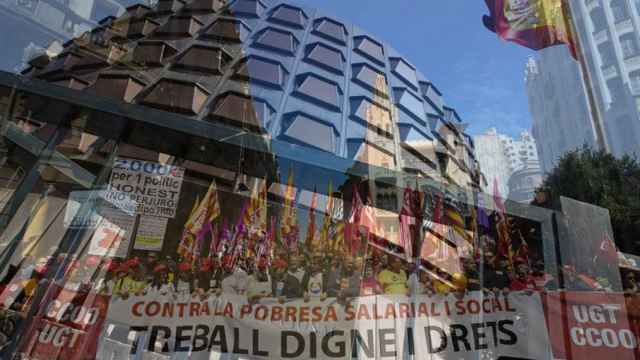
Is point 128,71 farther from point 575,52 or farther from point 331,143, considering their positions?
point 575,52

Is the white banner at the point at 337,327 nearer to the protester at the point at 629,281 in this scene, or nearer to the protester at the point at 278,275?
the protester at the point at 278,275

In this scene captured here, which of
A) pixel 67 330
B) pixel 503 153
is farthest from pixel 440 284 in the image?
pixel 503 153

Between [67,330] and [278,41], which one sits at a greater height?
[278,41]

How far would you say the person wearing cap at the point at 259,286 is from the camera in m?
5.86

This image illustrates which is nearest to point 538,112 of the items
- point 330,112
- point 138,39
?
point 330,112

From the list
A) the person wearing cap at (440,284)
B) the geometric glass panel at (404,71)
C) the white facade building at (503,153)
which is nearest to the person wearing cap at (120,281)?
the person wearing cap at (440,284)

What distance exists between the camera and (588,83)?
1066 centimetres

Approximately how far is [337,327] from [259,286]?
2210mm

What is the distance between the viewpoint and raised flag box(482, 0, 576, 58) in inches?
444

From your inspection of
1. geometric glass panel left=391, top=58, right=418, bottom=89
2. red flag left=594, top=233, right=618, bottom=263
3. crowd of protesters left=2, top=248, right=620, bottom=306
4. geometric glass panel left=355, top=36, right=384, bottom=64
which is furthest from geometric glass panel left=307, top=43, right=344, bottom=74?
red flag left=594, top=233, right=618, bottom=263

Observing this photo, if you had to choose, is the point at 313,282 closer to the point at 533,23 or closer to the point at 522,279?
the point at 522,279

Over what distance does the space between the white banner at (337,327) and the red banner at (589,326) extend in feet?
0.59

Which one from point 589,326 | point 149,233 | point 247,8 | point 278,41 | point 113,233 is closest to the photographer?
point 589,326

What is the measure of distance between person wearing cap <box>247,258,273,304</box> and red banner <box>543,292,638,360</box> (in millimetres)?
3876
